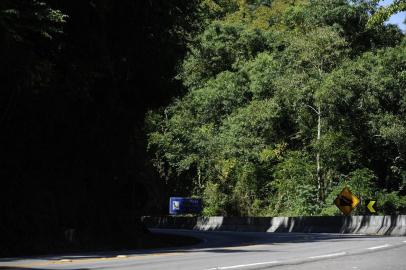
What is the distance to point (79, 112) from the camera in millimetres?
21047

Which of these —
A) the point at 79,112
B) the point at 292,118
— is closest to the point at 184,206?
the point at 292,118

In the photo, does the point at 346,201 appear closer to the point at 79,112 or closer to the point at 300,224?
the point at 300,224

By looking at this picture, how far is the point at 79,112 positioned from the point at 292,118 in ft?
90.2

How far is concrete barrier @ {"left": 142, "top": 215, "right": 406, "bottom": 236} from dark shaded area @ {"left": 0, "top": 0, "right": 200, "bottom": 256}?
37.8ft

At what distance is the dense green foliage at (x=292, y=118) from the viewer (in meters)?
41.0

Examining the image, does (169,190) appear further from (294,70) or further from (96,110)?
(96,110)

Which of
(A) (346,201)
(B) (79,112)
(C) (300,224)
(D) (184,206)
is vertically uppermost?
(B) (79,112)

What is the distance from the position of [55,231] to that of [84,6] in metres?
7.25

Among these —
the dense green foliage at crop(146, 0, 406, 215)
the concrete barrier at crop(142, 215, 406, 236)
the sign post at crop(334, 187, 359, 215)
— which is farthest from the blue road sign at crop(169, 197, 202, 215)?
the sign post at crop(334, 187, 359, 215)

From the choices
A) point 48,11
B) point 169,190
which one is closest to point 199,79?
point 169,190

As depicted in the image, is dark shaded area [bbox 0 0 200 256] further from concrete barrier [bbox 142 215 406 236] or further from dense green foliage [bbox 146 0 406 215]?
dense green foliage [bbox 146 0 406 215]

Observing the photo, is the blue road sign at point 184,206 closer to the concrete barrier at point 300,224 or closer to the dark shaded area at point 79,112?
the concrete barrier at point 300,224

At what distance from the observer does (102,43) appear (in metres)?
19.8

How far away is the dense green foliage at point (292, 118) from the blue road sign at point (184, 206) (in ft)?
9.76
